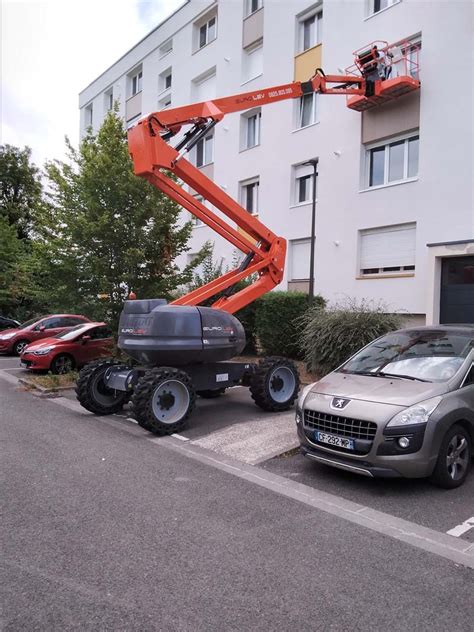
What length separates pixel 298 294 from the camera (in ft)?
49.1

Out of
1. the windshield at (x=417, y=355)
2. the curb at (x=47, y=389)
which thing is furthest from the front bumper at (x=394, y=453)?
the curb at (x=47, y=389)

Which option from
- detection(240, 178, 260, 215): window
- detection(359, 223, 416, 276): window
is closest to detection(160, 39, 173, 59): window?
detection(240, 178, 260, 215): window

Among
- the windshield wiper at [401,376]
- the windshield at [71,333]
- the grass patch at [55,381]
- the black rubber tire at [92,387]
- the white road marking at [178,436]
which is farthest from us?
the windshield at [71,333]

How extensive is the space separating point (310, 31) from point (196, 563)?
Answer: 63.9 ft

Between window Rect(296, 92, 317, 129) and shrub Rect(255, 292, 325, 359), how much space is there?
24.2 feet

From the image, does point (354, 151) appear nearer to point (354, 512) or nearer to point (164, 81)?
point (354, 512)

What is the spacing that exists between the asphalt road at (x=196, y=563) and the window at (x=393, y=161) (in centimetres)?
1242

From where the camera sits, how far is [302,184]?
62.4 feet

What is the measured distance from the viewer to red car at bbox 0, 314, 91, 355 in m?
17.6

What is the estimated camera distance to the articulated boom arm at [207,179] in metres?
8.20

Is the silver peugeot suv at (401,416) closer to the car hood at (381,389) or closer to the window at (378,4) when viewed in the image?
the car hood at (381,389)

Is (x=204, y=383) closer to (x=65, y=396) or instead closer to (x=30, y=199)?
(x=65, y=396)

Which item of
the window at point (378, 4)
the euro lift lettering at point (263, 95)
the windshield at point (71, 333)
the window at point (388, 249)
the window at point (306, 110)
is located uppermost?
the window at point (378, 4)

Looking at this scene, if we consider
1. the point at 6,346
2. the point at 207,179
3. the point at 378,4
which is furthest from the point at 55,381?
the point at 378,4
